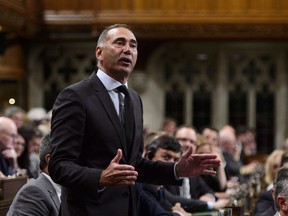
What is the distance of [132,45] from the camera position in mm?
3096

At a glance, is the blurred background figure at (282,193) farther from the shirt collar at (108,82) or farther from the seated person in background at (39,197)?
the seated person in background at (39,197)

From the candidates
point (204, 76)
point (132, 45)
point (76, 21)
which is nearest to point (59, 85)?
point (76, 21)

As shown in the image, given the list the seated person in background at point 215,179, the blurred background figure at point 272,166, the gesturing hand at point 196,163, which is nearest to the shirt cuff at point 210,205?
the blurred background figure at point 272,166

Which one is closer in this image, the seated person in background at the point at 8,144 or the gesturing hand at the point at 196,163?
the gesturing hand at the point at 196,163

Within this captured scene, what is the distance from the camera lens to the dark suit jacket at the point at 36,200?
378cm

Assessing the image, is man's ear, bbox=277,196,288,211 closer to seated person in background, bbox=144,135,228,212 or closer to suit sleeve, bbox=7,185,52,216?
suit sleeve, bbox=7,185,52,216

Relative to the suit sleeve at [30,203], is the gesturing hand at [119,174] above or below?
above

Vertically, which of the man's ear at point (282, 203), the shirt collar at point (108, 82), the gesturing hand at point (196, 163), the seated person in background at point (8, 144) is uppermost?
the shirt collar at point (108, 82)

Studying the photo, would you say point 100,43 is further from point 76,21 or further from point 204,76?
point 204,76

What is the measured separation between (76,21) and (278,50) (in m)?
4.07

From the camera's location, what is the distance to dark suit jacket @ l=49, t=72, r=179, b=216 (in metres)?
2.87

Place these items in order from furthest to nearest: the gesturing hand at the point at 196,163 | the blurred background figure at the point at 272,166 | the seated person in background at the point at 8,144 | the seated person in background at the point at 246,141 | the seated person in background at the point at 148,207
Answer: the seated person in background at the point at 246,141 < the blurred background figure at the point at 272,166 < the seated person in background at the point at 8,144 < the seated person in background at the point at 148,207 < the gesturing hand at the point at 196,163

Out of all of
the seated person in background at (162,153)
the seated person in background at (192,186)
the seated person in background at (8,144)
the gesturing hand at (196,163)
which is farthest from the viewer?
the seated person in background at (192,186)

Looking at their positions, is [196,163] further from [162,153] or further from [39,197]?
[162,153]
